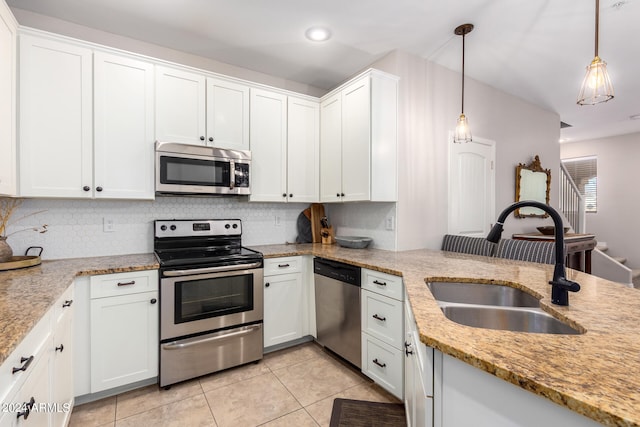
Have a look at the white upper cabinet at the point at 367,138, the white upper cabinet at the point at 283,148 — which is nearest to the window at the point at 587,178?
the white upper cabinet at the point at 367,138

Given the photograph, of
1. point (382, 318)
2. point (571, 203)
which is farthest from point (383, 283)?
point (571, 203)

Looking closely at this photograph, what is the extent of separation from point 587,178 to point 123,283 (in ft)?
26.6

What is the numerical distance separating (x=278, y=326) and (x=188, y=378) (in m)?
0.78

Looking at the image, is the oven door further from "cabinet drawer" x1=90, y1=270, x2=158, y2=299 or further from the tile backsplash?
the tile backsplash

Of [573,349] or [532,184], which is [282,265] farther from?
[532,184]

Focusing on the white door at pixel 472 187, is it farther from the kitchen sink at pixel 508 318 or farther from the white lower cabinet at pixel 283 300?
the kitchen sink at pixel 508 318

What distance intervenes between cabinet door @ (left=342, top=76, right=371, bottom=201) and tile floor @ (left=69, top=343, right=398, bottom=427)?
1469 millimetres

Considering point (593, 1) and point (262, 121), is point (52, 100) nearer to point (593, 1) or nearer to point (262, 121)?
point (262, 121)

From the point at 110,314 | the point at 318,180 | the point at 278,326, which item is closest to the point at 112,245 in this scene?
the point at 110,314

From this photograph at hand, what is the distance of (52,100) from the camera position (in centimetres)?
213

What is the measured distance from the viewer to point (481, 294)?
1.72 m

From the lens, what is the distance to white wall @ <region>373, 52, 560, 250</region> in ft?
9.57

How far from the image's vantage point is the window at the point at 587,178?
20.8 ft

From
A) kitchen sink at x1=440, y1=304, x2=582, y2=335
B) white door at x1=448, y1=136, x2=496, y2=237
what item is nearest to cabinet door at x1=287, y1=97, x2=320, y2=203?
white door at x1=448, y1=136, x2=496, y2=237
